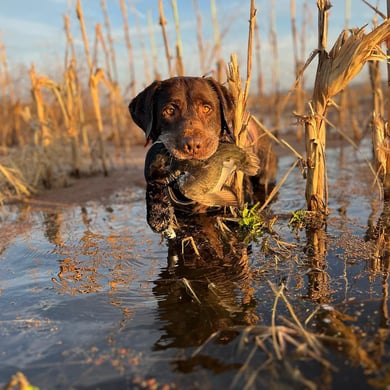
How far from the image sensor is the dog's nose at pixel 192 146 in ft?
11.1

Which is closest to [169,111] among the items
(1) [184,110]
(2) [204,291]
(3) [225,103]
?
(1) [184,110]

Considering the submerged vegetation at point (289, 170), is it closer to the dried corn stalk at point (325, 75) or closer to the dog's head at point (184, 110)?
the dried corn stalk at point (325, 75)

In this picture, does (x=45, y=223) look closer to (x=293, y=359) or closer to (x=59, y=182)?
(x=59, y=182)

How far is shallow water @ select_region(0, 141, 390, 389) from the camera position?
174 cm

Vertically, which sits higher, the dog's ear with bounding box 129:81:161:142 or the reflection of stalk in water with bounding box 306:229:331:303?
the dog's ear with bounding box 129:81:161:142

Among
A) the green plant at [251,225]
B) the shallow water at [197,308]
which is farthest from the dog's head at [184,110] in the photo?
the shallow water at [197,308]

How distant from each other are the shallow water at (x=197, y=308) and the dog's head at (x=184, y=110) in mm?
895

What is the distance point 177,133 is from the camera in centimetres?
365

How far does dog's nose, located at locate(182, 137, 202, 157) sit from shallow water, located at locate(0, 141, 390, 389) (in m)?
0.77

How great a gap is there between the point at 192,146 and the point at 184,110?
73 centimetres

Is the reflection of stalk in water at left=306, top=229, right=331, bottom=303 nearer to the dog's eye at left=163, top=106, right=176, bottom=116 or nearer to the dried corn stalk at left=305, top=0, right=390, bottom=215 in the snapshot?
the dried corn stalk at left=305, top=0, right=390, bottom=215

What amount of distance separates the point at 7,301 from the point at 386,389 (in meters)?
2.17

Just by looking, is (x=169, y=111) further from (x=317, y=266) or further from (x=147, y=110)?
(x=317, y=266)

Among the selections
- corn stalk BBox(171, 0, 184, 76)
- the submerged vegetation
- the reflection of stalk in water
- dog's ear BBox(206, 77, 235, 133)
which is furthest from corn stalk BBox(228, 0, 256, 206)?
corn stalk BBox(171, 0, 184, 76)
